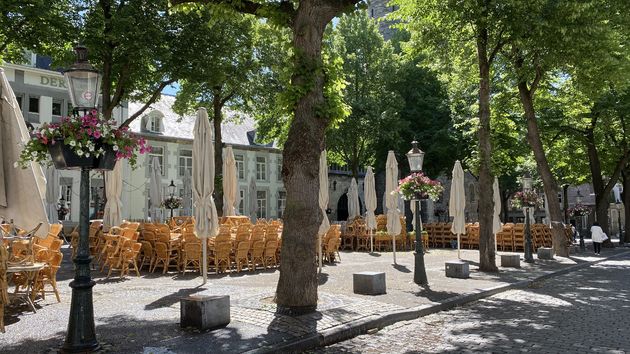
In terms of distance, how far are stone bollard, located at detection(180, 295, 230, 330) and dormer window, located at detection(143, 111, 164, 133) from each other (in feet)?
108

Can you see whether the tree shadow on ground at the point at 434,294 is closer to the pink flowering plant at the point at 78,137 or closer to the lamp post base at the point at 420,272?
the lamp post base at the point at 420,272

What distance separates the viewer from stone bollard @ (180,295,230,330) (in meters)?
6.75

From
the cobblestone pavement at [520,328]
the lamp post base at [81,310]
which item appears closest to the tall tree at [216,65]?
the cobblestone pavement at [520,328]

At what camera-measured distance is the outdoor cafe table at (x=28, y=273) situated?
7148 mm

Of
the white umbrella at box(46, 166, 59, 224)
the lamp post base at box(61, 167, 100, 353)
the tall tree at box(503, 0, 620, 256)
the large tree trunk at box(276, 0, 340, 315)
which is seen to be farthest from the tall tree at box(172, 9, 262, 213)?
the lamp post base at box(61, 167, 100, 353)

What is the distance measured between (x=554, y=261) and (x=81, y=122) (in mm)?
17647

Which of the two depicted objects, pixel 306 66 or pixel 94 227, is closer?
pixel 306 66

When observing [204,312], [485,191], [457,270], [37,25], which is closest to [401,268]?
[457,270]

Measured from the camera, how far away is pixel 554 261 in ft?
61.1

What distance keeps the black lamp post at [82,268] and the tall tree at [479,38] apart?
11525 mm

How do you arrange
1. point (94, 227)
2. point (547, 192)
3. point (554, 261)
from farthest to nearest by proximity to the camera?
1. point (547, 192)
2. point (554, 261)
3. point (94, 227)

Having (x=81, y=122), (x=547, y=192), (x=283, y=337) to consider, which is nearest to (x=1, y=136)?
(x=81, y=122)

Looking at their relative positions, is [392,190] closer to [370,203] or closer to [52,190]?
[370,203]

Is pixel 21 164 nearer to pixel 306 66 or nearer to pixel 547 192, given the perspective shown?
pixel 306 66
